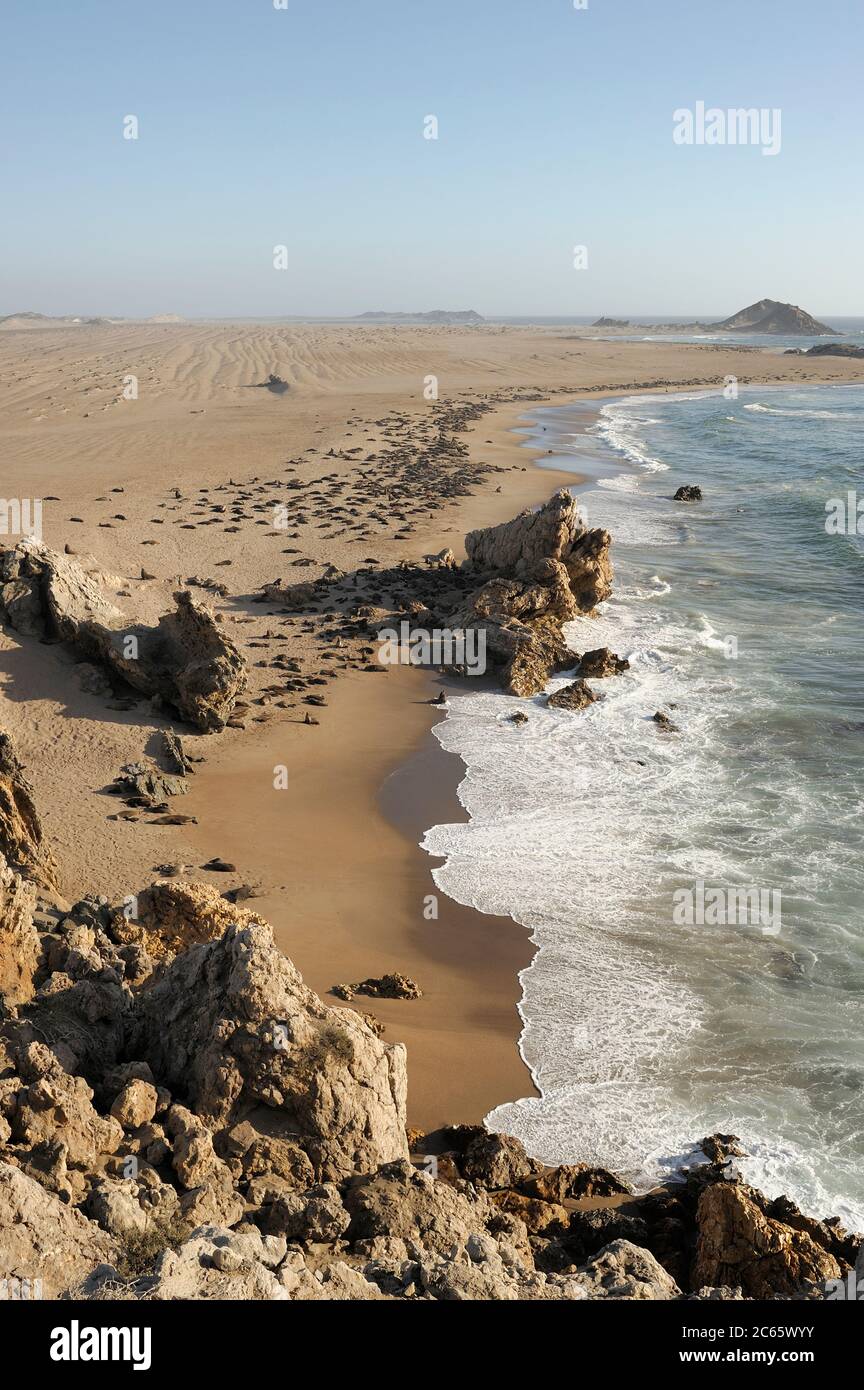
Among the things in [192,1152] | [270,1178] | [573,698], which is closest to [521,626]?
[573,698]

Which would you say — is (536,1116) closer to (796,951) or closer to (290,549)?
(796,951)

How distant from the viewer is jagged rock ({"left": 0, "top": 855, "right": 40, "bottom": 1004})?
8547 mm

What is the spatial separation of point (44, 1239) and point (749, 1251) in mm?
4790

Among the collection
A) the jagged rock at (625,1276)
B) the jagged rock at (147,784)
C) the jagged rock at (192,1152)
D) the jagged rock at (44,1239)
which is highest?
the jagged rock at (147,784)

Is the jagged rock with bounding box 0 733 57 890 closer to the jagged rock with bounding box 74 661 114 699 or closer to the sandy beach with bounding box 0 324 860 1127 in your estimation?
the sandy beach with bounding box 0 324 860 1127

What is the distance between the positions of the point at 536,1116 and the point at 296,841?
5.77 m

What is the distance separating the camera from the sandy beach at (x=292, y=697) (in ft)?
38.5

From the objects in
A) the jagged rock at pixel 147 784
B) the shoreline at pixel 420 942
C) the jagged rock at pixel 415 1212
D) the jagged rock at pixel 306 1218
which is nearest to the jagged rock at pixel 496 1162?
the shoreline at pixel 420 942

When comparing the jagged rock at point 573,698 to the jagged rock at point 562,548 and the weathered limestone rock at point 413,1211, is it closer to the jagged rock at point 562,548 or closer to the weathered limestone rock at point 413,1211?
the jagged rock at point 562,548

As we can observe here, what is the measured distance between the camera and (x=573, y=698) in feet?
62.7

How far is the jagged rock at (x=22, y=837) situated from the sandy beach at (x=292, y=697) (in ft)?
1.65

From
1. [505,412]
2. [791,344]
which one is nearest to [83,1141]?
[505,412]

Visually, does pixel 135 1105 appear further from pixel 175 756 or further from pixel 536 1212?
pixel 175 756

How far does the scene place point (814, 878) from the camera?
43.9ft
